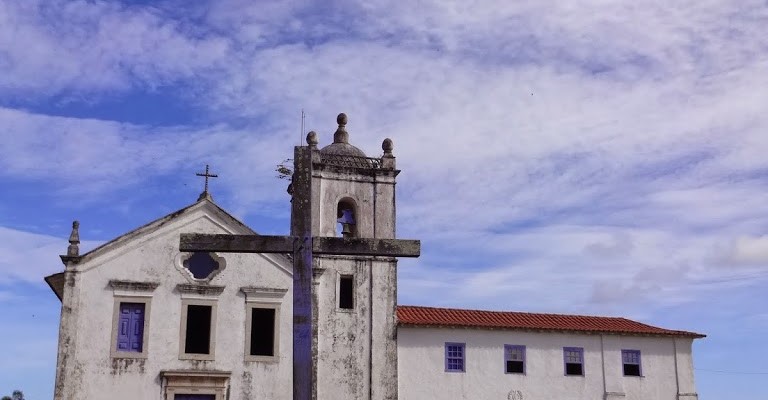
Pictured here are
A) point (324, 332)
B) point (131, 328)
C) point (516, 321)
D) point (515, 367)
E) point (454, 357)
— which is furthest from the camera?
point (516, 321)

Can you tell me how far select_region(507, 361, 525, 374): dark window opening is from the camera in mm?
24917

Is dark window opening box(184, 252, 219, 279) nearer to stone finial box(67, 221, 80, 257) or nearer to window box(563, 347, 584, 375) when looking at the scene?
stone finial box(67, 221, 80, 257)

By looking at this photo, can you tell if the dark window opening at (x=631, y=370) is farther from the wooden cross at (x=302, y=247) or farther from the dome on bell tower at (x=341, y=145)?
the wooden cross at (x=302, y=247)

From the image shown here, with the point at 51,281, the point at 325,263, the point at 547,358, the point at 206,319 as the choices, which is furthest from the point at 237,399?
the point at 547,358

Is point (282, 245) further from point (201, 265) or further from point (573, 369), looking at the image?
point (573, 369)

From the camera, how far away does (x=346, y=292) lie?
2362 cm

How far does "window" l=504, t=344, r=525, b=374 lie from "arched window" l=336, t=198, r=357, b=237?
566cm

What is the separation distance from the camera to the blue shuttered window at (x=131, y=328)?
21609 mm

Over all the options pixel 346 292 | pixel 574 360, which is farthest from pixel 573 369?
pixel 346 292

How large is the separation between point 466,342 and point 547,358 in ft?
8.36

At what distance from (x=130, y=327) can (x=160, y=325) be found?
74 centimetres

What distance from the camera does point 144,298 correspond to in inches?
864

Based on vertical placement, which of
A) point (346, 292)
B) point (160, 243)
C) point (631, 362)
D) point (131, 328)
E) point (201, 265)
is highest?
point (160, 243)

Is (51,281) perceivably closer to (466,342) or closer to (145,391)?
(145,391)
